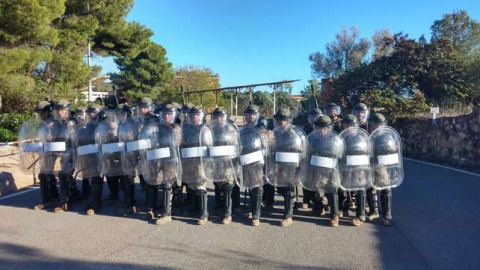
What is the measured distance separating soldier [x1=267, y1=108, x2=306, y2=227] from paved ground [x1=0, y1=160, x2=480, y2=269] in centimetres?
71

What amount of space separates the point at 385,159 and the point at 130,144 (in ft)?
12.9

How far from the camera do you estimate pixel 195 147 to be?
5539mm

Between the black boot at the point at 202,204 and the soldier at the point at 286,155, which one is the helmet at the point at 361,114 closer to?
the soldier at the point at 286,155

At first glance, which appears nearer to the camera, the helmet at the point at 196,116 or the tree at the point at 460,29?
the helmet at the point at 196,116

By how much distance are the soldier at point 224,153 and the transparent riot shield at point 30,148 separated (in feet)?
10.8

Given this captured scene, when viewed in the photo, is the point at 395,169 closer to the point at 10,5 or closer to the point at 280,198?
the point at 280,198

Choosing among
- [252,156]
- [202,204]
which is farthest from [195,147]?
[202,204]

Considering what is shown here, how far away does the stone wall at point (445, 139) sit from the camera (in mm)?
10836

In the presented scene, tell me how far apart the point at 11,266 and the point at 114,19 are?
1529 centimetres

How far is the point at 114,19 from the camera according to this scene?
57.3 ft

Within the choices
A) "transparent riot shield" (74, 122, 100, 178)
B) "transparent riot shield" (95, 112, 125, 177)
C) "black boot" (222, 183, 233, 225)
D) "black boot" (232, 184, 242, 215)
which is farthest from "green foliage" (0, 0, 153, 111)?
"black boot" (222, 183, 233, 225)

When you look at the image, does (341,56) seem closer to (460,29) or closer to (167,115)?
(460,29)

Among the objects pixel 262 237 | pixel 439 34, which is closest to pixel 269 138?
pixel 262 237

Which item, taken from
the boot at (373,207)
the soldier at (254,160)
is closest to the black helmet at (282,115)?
the soldier at (254,160)
